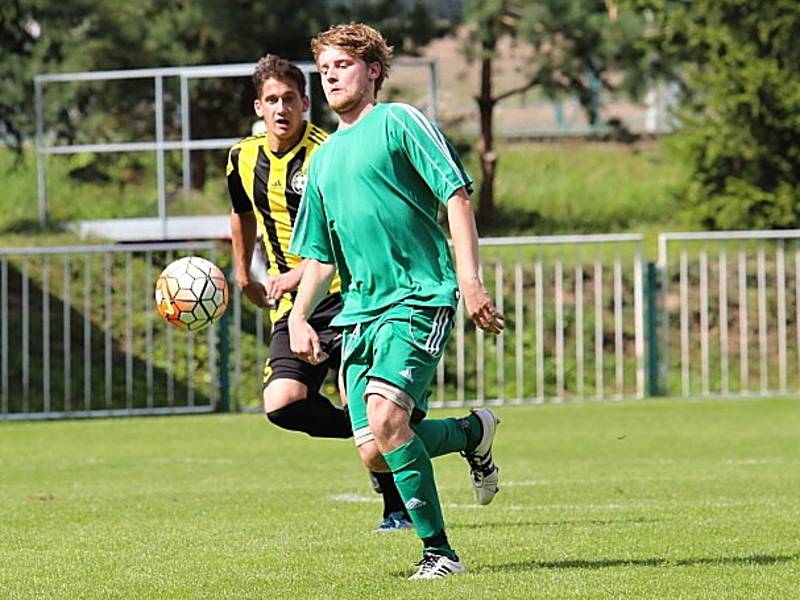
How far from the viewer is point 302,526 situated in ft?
27.1

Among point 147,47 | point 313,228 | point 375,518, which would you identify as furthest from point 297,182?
point 147,47

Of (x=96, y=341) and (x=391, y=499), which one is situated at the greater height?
(x=96, y=341)

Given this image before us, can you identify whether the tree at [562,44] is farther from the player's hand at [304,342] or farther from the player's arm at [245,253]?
the player's hand at [304,342]

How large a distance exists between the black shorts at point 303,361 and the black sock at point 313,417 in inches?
4.5

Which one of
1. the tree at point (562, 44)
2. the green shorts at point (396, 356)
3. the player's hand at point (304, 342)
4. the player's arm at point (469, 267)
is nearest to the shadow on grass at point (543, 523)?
the green shorts at point (396, 356)

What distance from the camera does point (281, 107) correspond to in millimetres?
8734

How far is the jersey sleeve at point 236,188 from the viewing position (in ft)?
29.9

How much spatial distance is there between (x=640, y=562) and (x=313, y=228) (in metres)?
1.79

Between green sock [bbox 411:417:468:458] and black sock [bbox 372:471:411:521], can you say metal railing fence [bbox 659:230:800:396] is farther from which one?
green sock [bbox 411:417:468:458]

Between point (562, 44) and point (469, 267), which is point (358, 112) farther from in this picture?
point (562, 44)

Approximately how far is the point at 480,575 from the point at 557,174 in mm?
26948

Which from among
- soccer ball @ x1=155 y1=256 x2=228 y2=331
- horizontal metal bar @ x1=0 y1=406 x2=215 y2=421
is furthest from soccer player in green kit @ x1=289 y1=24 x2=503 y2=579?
horizontal metal bar @ x1=0 y1=406 x2=215 y2=421

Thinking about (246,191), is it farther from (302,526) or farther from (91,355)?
(91,355)

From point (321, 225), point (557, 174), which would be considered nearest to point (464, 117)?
point (557, 174)
